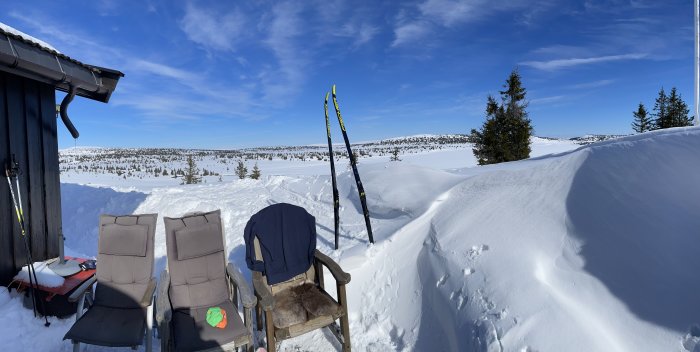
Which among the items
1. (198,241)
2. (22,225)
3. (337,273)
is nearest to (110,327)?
(198,241)

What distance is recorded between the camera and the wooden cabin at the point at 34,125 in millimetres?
3590

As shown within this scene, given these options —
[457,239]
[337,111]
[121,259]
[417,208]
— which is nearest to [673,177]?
[457,239]

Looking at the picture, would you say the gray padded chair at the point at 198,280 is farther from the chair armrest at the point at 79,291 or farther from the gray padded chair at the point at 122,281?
the chair armrest at the point at 79,291

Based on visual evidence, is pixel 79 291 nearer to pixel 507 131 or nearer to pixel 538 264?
pixel 538 264

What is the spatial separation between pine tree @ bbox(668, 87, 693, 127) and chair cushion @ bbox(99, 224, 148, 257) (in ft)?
110

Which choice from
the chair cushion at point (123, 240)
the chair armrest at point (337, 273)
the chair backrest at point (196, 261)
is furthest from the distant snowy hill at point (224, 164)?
the chair armrest at point (337, 273)

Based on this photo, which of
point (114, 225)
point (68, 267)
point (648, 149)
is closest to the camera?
point (648, 149)

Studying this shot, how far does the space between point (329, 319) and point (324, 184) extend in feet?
19.5

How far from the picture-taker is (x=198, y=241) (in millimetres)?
3691

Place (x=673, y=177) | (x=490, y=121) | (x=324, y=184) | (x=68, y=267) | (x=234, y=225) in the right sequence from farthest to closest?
(x=490, y=121), (x=324, y=184), (x=234, y=225), (x=68, y=267), (x=673, y=177)

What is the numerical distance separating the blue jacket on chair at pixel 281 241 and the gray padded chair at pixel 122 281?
3.28 ft

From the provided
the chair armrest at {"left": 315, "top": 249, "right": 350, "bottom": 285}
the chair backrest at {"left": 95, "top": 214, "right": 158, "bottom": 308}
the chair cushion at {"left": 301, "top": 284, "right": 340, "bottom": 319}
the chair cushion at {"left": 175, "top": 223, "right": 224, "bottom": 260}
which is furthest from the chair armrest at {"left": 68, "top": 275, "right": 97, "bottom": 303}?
the chair armrest at {"left": 315, "top": 249, "right": 350, "bottom": 285}

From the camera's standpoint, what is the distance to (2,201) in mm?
3758

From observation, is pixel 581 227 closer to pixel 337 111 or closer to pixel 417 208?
pixel 417 208
